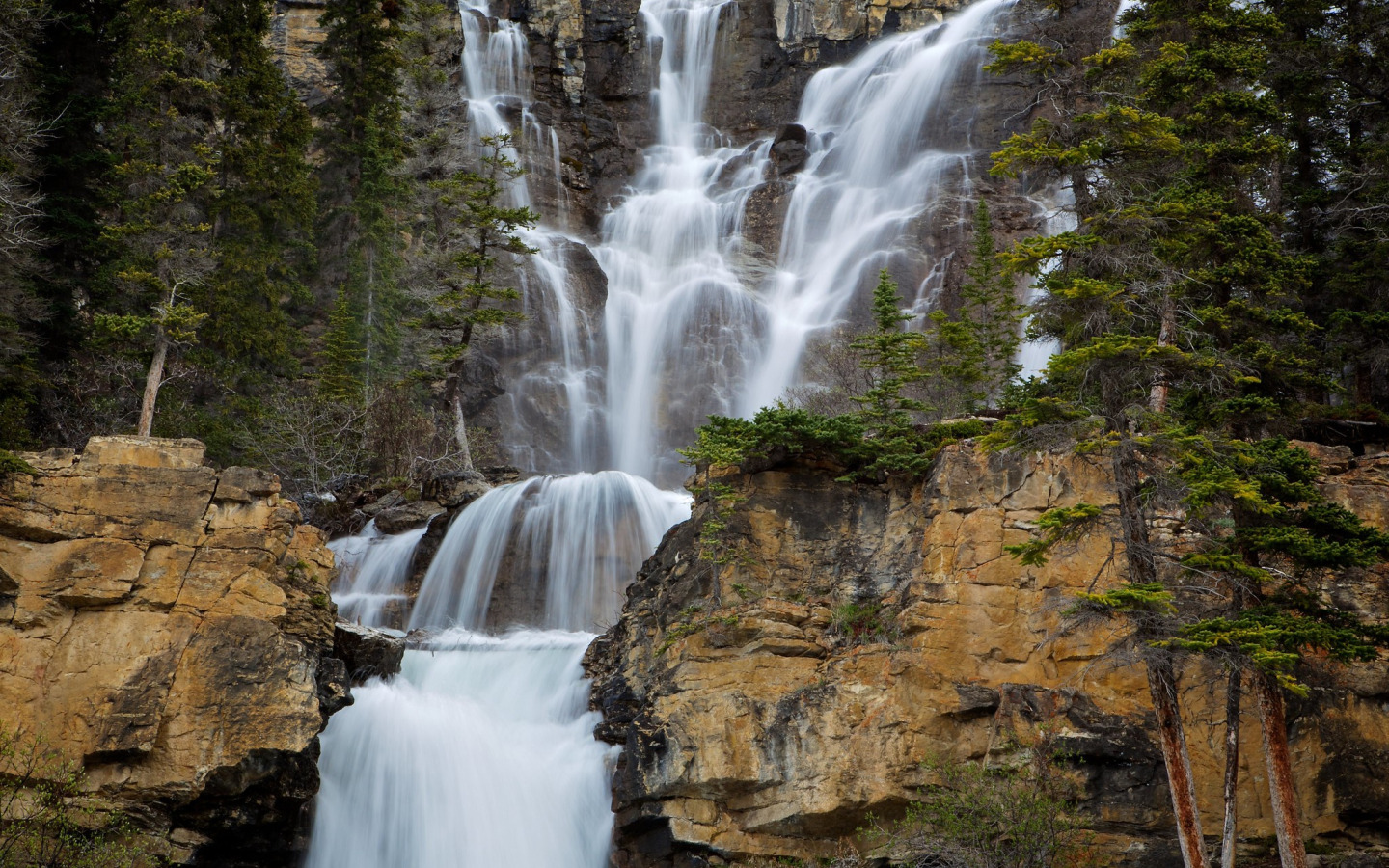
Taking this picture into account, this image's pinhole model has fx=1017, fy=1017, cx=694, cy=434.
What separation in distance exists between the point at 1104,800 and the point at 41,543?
17.7 m

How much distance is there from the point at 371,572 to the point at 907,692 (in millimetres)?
14741

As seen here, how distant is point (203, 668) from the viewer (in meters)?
16.9

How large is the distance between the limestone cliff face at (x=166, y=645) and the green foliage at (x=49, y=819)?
28 cm

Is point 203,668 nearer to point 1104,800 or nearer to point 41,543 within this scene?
point 41,543

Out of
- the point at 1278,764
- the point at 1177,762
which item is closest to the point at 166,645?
the point at 1177,762

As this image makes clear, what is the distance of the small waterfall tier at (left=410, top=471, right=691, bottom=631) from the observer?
2475 centimetres

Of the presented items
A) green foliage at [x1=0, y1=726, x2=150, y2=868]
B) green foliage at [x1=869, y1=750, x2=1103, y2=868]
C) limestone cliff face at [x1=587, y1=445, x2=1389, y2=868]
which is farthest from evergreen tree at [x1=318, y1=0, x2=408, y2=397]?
green foliage at [x1=869, y1=750, x2=1103, y2=868]

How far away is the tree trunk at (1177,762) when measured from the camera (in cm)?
1309

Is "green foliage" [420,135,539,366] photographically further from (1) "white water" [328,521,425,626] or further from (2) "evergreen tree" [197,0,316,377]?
(1) "white water" [328,521,425,626]

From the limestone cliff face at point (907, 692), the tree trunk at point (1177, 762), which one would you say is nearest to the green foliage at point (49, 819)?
the limestone cliff face at point (907, 692)

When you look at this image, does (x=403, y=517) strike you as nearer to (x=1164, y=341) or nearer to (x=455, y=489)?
(x=455, y=489)

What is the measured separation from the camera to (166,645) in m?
16.9

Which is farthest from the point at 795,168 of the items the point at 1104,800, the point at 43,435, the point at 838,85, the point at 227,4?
the point at 1104,800

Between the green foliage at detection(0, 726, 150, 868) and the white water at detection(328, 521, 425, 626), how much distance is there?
9.01m
